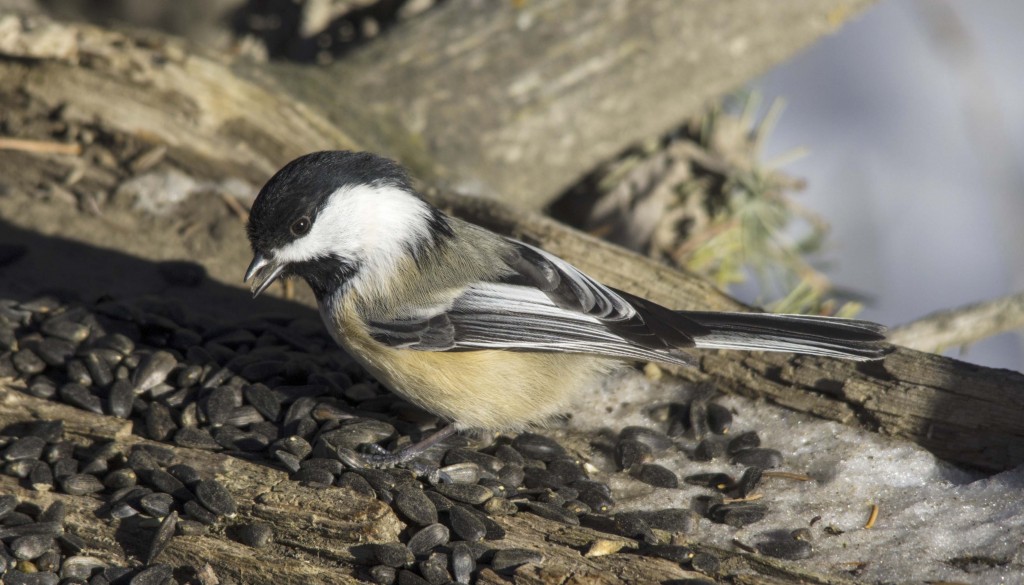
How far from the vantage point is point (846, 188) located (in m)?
4.72

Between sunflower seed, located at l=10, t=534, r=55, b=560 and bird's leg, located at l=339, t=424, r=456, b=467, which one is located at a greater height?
bird's leg, located at l=339, t=424, r=456, b=467

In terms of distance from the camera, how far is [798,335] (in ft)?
6.66

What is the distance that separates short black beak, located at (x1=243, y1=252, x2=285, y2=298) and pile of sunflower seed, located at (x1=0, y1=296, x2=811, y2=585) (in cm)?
24

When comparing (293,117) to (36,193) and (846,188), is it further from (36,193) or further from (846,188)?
(846,188)

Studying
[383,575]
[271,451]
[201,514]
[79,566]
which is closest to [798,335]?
[383,575]

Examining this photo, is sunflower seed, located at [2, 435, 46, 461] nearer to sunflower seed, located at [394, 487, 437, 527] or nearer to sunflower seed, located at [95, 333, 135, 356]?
sunflower seed, located at [95, 333, 135, 356]

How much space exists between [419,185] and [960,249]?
3257 mm

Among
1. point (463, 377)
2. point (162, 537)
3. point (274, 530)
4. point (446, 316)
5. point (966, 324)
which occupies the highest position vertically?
point (966, 324)

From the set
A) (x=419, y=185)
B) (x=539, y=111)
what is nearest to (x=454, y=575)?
(x=419, y=185)

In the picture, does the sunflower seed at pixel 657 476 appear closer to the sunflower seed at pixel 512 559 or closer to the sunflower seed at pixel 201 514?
the sunflower seed at pixel 512 559

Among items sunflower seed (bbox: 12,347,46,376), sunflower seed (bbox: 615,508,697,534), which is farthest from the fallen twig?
sunflower seed (bbox: 12,347,46,376)

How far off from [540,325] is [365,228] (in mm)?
444

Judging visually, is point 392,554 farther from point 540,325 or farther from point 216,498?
point 540,325

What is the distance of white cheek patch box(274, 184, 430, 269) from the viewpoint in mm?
2021
